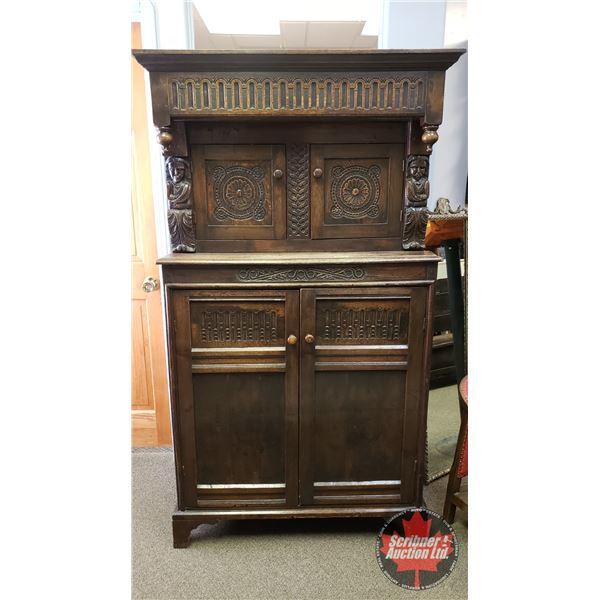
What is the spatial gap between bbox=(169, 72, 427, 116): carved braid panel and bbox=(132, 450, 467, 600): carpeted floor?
150cm

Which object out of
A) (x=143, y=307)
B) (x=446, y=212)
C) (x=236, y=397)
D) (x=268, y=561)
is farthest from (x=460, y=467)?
(x=143, y=307)

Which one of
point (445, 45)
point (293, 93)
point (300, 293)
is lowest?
point (300, 293)

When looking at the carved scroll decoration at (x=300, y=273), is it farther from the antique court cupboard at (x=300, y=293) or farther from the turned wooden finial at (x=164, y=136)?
the turned wooden finial at (x=164, y=136)

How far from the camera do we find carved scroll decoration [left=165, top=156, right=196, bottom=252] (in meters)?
1.43

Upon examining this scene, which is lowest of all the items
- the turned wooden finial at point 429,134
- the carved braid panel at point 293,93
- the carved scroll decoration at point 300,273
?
the carved scroll decoration at point 300,273

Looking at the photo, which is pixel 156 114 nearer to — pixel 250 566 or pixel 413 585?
pixel 250 566

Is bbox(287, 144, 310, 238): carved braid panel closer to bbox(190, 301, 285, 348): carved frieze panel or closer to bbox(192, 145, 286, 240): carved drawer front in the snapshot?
bbox(192, 145, 286, 240): carved drawer front

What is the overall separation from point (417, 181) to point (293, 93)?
1.60 ft

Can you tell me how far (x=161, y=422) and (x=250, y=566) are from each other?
2.92 ft

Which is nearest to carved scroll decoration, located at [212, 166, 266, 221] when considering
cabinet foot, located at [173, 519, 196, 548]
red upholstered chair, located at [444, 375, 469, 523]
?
red upholstered chair, located at [444, 375, 469, 523]

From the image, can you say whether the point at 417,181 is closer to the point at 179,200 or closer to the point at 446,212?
the point at 446,212

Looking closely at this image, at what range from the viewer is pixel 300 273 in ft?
4.67

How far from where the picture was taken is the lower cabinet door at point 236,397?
145 centimetres

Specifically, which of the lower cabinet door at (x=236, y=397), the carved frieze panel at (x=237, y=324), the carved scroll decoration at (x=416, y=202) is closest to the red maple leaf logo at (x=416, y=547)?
the lower cabinet door at (x=236, y=397)
